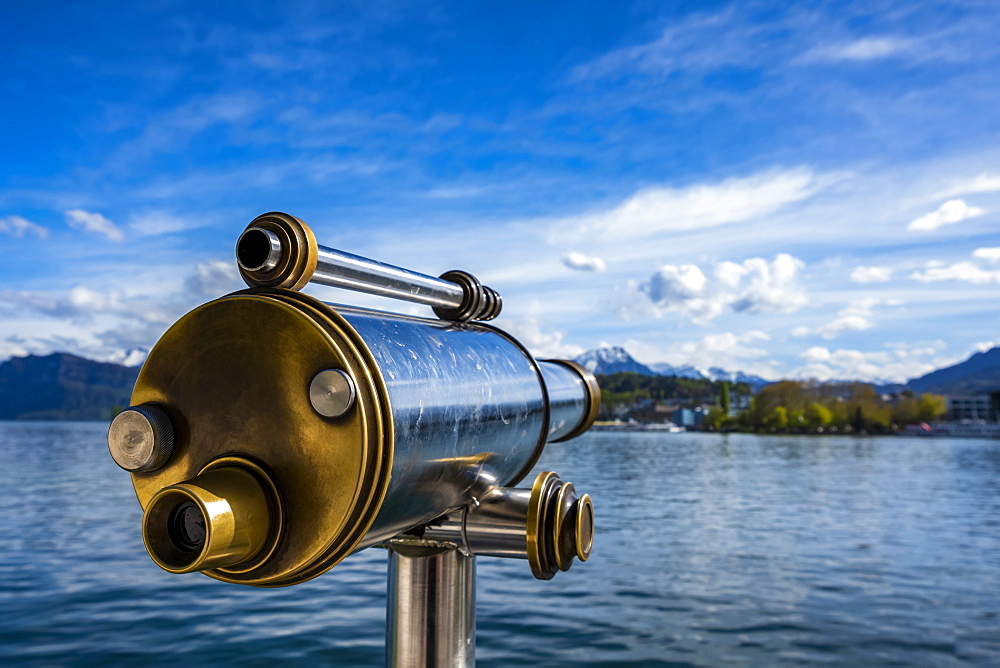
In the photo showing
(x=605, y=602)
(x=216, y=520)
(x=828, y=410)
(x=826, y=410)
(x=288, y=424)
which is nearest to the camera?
(x=216, y=520)

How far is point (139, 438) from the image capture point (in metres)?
0.95

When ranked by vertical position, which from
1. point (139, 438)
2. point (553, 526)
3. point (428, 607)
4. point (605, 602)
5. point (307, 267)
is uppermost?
point (307, 267)

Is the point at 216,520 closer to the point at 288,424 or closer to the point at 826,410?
the point at 288,424

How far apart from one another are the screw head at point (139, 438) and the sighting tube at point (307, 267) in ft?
0.67

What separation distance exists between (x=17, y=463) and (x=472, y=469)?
69.6 metres

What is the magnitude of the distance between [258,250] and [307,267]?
0.22 feet

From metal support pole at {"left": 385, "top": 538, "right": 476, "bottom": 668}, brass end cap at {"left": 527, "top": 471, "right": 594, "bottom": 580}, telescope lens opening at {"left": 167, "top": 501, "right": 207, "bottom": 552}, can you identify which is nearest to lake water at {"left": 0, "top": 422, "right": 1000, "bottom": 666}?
metal support pole at {"left": 385, "top": 538, "right": 476, "bottom": 668}

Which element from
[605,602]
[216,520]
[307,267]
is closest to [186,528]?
[216,520]

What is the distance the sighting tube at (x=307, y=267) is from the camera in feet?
3.28

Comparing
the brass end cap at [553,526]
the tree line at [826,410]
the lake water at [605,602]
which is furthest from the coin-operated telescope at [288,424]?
the tree line at [826,410]

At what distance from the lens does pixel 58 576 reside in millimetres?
16078

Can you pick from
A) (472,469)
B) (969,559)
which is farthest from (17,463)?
(472,469)

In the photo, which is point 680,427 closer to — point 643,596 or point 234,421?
point 643,596

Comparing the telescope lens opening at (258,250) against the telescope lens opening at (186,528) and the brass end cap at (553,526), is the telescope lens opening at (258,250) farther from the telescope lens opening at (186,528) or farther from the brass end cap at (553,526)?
the brass end cap at (553,526)
